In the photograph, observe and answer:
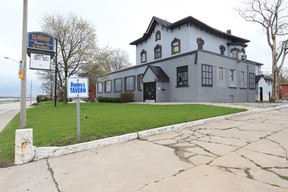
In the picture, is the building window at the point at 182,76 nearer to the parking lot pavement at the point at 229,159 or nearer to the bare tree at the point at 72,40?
the bare tree at the point at 72,40

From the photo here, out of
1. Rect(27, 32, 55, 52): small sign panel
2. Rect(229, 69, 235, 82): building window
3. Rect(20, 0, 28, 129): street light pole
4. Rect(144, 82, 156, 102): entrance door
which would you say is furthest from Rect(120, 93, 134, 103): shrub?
Rect(20, 0, 28, 129): street light pole

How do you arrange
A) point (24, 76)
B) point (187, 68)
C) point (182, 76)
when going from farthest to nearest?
1. point (182, 76)
2. point (187, 68)
3. point (24, 76)

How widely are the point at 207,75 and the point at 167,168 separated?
16.5 meters

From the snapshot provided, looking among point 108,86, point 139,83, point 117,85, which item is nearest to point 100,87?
point 108,86

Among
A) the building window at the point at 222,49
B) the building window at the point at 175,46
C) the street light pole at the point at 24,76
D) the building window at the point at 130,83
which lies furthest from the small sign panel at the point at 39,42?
the building window at the point at 222,49

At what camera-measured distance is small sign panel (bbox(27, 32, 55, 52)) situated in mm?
13718

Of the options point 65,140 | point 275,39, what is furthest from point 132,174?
point 275,39

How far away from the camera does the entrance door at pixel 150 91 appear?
71.0 feet

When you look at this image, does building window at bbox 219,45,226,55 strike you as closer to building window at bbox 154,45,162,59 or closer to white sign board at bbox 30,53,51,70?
building window at bbox 154,45,162,59

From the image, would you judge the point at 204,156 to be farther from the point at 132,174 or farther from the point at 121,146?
the point at 121,146

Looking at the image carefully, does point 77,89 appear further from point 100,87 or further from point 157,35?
point 100,87

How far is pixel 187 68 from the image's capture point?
63.4 ft

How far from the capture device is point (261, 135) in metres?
6.49

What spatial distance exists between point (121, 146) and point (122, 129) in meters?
1.24
